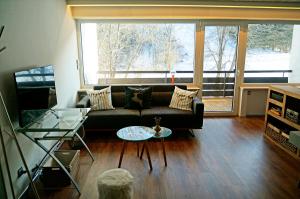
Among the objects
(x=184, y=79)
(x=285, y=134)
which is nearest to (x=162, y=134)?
(x=285, y=134)

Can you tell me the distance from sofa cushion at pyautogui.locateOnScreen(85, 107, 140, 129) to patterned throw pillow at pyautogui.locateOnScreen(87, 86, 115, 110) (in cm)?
21

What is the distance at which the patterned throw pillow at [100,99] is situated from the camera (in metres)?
4.12

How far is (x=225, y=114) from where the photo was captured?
5.26 metres

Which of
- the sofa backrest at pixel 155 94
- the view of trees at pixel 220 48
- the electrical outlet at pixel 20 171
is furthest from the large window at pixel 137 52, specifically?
the electrical outlet at pixel 20 171

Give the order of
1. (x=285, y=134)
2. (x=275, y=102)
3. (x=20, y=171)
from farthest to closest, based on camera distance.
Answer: (x=275, y=102) < (x=285, y=134) < (x=20, y=171)

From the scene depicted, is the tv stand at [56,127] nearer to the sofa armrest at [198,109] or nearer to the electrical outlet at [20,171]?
the electrical outlet at [20,171]

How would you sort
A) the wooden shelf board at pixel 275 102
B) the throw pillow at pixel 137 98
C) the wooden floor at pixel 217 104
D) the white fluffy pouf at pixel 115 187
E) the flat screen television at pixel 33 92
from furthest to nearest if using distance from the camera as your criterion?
1. the wooden floor at pixel 217 104
2. the throw pillow at pixel 137 98
3. the wooden shelf board at pixel 275 102
4. the flat screen television at pixel 33 92
5. the white fluffy pouf at pixel 115 187

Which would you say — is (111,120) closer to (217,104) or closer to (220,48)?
(217,104)

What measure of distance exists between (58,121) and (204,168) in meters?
1.94

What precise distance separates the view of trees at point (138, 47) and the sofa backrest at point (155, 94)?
66 cm

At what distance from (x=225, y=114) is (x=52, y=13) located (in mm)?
4055

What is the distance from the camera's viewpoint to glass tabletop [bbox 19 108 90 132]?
2356mm

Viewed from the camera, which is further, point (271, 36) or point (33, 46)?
point (271, 36)

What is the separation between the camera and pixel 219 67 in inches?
202
